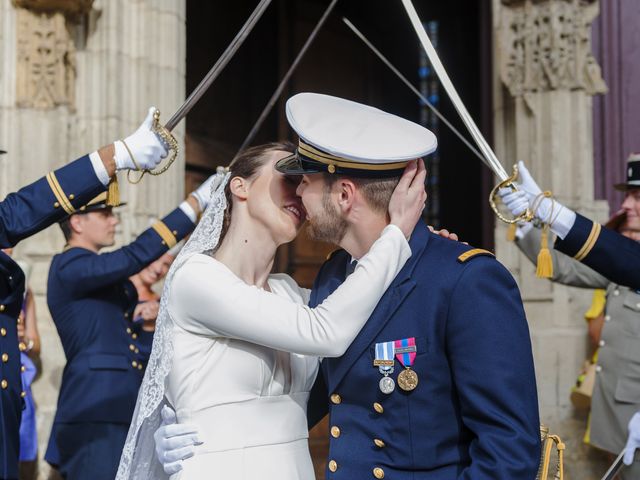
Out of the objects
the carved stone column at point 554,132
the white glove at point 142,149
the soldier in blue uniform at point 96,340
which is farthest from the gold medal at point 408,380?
the carved stone column at point 554,132

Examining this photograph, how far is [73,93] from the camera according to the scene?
5.02 metres

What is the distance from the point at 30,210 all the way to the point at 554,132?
3.69 m

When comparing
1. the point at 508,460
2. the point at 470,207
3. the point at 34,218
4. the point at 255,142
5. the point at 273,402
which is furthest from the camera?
the point at 470,207

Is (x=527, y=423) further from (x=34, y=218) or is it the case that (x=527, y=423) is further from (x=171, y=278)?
(x=34, y=218)

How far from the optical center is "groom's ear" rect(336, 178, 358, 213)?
1.97 m

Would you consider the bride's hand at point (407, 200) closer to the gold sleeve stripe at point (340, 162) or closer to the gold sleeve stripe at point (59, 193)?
the gold sleeve stripe at point (340, 162)

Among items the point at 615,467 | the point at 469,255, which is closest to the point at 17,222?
the point at 469,255

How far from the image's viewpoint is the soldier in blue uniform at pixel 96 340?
3.79 meters

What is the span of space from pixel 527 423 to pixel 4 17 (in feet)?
13.4

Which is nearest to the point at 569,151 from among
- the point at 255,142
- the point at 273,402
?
the point at 255,142

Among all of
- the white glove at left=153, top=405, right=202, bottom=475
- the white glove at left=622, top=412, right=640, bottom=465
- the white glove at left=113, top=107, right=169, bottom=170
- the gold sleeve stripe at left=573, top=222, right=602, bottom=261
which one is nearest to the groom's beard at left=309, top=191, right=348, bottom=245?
the white glove at left=153, top=405, right=202, bottom=475

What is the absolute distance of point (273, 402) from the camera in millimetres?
2152

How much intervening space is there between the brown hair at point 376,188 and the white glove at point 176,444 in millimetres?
679

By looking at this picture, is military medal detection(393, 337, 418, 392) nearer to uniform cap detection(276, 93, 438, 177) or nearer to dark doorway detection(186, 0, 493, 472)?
uniform cap detection(276, 93, 438, 177)
